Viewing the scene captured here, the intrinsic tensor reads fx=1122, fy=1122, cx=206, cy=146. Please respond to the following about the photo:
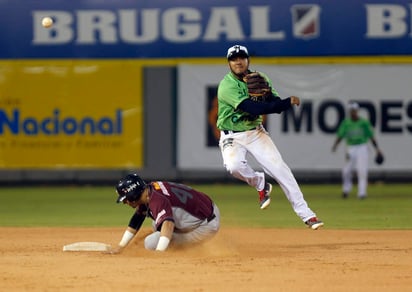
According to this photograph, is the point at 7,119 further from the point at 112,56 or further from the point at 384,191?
the point at 384,191

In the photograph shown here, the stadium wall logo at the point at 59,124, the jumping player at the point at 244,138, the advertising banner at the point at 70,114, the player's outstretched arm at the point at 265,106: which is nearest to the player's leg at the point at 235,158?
the jumping player at the point at 244,138

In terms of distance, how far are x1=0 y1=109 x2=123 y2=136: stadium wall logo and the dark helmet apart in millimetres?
13521

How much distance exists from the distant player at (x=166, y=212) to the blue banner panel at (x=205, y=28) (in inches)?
478

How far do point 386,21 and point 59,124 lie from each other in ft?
23.6

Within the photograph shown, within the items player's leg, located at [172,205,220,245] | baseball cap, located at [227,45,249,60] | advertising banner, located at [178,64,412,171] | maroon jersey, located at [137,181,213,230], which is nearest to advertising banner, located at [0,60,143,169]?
advertising banner, located at [178,64,412,171]

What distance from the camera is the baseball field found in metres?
9.02

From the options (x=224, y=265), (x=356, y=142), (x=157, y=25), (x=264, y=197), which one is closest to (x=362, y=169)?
(x=356, y=142)

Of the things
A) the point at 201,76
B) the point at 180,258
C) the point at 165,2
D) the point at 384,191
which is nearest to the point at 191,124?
the point at 201,76

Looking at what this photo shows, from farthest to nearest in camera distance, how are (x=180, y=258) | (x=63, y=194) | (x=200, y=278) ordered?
(x=63, y=194), (x=180, y=258), (x=200, y=278)

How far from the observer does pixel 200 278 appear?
9.22 metres

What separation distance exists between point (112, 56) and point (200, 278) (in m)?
14.8

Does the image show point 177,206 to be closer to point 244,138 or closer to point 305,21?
point 244,138

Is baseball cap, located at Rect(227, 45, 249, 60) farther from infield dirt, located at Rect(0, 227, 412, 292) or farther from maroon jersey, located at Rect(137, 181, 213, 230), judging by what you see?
infield dirt, located at Rect(0, 227, 412, 292)

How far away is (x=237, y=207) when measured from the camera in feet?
63.5
